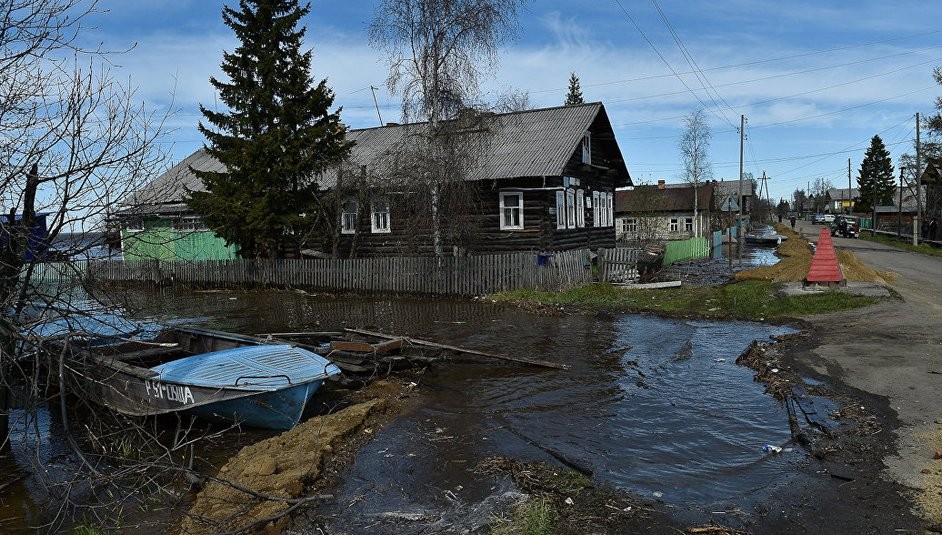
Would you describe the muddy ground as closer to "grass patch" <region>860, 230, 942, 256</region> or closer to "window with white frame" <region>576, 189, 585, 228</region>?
"window with white frame" <region>576, 189, 585, 228</region>

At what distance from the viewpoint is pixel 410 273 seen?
20781 millimetres

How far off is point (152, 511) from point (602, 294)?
13.8m

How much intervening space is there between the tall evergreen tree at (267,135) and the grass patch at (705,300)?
835cm

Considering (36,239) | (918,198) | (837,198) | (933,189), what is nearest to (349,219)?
(36,239)

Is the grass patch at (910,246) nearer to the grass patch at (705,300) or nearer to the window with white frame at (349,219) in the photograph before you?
the grass patch at (705,300)

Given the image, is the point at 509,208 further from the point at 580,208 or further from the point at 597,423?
the point at 597,423

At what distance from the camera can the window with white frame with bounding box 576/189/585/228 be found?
86.4ft

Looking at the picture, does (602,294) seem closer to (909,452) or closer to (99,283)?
(909,452)

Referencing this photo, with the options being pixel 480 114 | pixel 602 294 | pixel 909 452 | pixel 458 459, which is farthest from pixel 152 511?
pixel 480 114

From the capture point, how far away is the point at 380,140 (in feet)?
96.8

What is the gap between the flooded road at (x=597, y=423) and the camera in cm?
591

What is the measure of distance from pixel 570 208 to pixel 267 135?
38.4 feet

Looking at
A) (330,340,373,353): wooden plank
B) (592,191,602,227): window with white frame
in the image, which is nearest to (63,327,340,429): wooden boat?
(330,340,373,353): wooden plank

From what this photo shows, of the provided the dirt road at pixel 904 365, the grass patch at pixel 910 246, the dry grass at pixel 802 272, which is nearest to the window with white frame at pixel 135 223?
the dirt road at pixel 904 365
